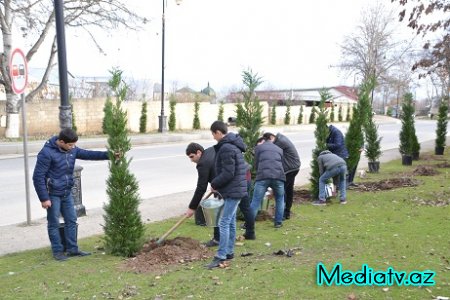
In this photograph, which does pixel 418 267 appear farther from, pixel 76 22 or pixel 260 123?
pixel 76 22

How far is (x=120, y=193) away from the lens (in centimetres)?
651

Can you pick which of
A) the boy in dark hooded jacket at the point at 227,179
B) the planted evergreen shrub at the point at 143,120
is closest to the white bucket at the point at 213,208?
the boy in dark hooded jacket at the point at 227,179

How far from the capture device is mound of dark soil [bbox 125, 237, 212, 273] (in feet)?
20.0

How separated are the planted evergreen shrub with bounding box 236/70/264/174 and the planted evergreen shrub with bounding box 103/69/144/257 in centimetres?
281

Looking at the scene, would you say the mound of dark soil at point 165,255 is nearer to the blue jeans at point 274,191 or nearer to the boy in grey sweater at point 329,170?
the blue jeans at point 274,191

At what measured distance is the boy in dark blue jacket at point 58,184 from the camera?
632cm

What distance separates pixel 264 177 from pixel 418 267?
2925mm

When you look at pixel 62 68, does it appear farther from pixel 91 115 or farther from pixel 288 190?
pixel 91 115

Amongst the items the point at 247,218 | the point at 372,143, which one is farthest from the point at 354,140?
the point at 247,218

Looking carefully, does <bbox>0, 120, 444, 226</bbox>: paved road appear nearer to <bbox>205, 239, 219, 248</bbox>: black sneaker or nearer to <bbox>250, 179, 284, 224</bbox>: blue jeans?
<bbox>250, 179, 284, 224</bbox>: blue jeans

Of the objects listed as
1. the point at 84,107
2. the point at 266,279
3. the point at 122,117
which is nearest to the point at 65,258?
the point at 122,117

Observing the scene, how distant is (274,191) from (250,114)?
1509mm

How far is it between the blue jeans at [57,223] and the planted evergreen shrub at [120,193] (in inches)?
19.5

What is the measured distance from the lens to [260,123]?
889 cm
